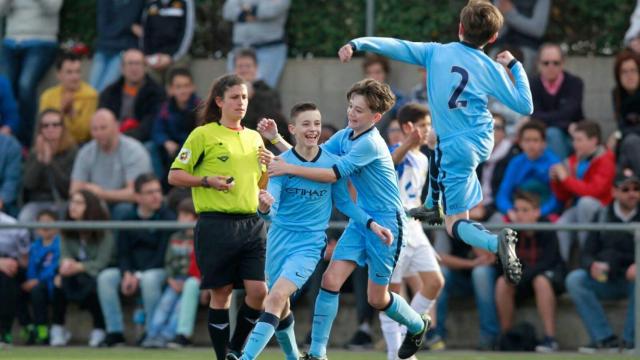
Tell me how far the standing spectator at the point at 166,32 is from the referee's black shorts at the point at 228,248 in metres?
5.80

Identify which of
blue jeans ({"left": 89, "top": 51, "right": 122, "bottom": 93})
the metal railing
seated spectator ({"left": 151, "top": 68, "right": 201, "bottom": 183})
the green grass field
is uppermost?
blue jeans ({"left": 89, "top": 51, "right": 122, "bottom": 93})

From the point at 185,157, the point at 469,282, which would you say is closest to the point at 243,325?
the point at 185,157

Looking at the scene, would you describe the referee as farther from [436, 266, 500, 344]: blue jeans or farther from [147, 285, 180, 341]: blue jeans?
[436, 266, 500, 344]: blue jeans

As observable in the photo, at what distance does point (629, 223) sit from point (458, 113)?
144 inches

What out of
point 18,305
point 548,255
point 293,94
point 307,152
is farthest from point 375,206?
point 293,94

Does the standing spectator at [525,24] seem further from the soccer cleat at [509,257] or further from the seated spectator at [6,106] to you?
the soccer cleat at [509,257]

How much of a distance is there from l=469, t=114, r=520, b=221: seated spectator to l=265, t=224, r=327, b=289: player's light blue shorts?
416cm

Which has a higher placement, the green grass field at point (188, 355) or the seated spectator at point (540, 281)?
the seated spectator at point (540, 281)

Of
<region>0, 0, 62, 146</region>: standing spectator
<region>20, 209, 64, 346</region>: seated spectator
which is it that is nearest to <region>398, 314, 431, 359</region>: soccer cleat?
<region>20, 209, 64, 346</region>: seated spectator

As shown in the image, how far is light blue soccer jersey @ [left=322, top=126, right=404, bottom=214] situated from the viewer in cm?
1031

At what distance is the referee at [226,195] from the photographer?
10.6 meters

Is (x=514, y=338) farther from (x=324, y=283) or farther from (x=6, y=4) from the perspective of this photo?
(x=6, y=4)

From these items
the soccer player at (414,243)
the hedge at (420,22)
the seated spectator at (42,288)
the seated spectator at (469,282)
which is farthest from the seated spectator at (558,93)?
the seated spectator at (42,288)

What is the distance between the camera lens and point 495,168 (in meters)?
14.4
